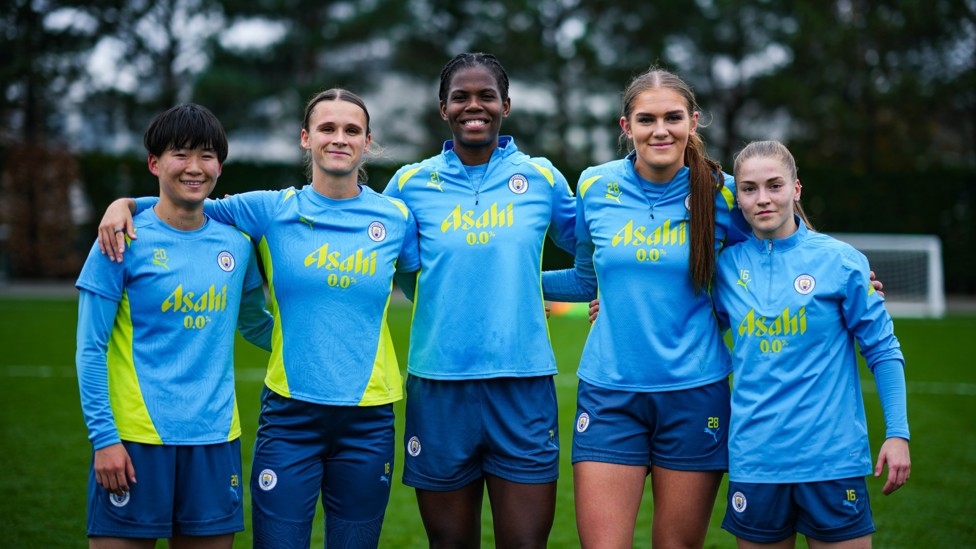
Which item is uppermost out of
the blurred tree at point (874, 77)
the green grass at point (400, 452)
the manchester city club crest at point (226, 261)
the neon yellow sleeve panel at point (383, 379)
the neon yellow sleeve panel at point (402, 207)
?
the blurred tree at point (874, 77)

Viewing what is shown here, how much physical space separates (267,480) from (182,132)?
4.13ft

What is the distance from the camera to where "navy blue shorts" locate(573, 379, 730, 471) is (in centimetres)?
326

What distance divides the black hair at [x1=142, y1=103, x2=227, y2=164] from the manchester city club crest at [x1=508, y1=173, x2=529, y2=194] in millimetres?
1080

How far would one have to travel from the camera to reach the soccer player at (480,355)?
10.8 feet

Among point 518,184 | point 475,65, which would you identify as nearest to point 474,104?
point 475,65

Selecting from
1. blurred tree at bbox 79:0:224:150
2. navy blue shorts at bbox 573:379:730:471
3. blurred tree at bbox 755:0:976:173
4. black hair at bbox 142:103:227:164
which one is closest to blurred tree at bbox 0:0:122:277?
blurred tree at bbox 79:0:224:150

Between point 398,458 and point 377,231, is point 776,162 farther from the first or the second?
point 398,458

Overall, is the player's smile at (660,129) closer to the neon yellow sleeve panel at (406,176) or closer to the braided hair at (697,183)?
the braided hair at (697,183)

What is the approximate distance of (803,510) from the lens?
3.14 meters

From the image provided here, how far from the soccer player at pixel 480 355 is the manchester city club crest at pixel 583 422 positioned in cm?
10

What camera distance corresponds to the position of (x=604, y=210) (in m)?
3.42

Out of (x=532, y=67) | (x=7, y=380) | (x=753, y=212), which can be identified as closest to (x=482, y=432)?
(x=753, y=212)

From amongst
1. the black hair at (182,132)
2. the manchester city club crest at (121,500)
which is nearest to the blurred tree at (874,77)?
the black hair at (182,132)

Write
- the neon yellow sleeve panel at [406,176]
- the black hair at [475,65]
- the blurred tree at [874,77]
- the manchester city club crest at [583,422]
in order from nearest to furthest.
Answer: the manchester city club crest at [583,422] < the black hair at [475,65] < the neon yellow sleeve panel at [406,176] < the blurred tree at [874,77]
